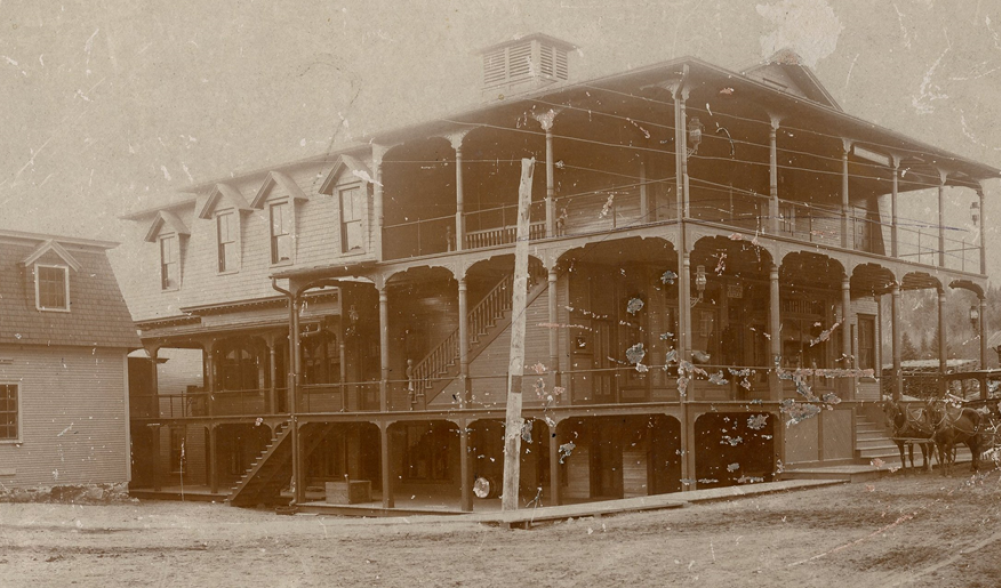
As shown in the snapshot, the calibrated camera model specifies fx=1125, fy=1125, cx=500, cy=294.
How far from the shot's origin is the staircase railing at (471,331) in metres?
25.9

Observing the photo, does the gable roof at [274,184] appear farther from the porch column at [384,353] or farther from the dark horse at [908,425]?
the dark horse at [908,425]

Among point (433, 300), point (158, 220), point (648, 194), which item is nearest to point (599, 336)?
point (648, 194)

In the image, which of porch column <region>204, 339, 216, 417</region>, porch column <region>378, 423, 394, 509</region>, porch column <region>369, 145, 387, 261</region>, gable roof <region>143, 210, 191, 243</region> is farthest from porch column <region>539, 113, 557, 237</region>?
gable roof <region>143, 210, 191, 243</region>

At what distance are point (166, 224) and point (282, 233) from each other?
20.0ft

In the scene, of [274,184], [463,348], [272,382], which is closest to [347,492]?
[463,348]

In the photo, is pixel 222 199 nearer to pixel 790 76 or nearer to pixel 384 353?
pixel 384 353

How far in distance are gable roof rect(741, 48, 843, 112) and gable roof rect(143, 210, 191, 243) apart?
771 inches

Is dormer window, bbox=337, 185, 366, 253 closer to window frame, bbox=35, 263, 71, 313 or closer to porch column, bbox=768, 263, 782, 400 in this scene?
window frame, bbox=35, 263, 71, 313

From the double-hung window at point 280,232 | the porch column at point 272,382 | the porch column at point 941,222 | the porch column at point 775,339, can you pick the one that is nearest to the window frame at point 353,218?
the double-hung window at point 280,232

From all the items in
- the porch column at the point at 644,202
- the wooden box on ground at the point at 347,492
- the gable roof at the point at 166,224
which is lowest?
the wooden box on ground at the point at 347,492

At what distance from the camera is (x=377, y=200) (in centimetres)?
2869

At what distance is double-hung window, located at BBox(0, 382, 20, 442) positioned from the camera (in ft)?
93.7

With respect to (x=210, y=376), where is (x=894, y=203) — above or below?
above

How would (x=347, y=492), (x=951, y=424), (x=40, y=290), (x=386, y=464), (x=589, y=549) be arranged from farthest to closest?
(x=40, y=290)
(x=347, y=492)
(x=386, y=464)
(x=951, y=424)
(x=589, y=549)
